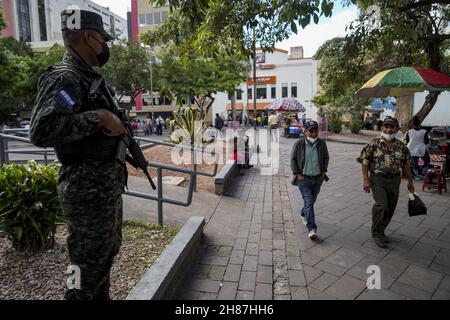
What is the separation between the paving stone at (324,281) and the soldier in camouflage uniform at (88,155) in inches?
79.9

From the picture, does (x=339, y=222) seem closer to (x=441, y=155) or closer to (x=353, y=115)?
(x=441, y=155)

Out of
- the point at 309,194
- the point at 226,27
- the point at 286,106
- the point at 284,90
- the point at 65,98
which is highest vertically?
the point at 284,90

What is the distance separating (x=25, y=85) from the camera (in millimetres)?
25578

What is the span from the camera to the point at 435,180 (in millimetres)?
6922

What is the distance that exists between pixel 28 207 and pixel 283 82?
1785 inches

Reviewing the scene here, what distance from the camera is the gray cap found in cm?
204

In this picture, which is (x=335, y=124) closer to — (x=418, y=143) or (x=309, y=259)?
(x=418, y=143)

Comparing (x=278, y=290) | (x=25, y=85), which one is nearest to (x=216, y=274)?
(x=278, y=290)

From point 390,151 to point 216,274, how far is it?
2.61m

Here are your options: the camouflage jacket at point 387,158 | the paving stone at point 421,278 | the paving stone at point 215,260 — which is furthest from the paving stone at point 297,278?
the camouflage jacket at point 387,158

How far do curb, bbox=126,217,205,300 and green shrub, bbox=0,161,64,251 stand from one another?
4.22 feet

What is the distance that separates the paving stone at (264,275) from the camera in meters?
3.43

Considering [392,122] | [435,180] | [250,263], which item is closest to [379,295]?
[250,263]

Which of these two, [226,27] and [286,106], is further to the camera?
[286,106]
